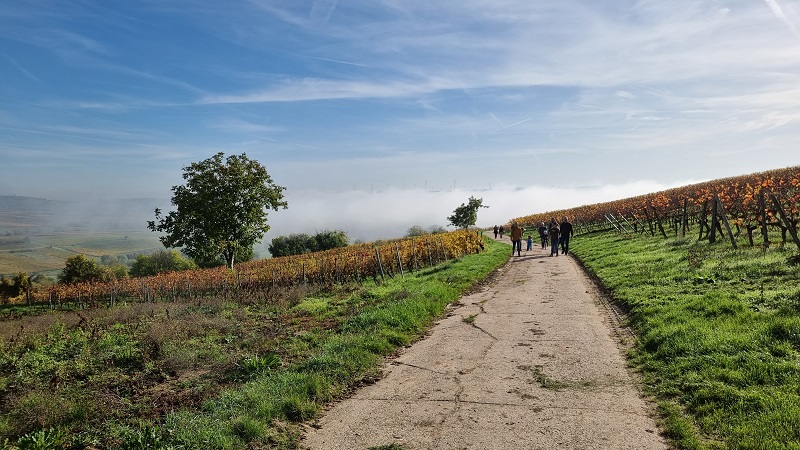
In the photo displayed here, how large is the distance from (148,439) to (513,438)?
4.55 metres

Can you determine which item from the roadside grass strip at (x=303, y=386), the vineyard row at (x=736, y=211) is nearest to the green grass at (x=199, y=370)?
the roadside grass strip at (x=303, y=386)

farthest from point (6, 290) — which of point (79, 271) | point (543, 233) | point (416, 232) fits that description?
point (416, 232)

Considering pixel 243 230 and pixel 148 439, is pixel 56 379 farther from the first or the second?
pixel 243 230

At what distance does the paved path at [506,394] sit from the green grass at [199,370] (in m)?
0.65

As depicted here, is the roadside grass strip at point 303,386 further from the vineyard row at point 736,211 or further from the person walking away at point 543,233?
the person walking away at point 543,233

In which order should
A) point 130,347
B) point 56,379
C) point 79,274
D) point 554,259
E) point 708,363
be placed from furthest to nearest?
1. point 79,274
2. point 554,259
3. point 130,347
4. point 56,379
5. point 708,363

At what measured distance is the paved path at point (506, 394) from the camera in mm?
5461

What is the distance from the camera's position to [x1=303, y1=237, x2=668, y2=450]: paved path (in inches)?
215

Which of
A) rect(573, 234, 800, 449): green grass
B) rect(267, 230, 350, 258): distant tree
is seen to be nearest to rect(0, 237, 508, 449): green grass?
rect(573, 234, 800, 449): green grass

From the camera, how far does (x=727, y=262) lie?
1282 cm

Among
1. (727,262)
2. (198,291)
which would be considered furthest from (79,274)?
(727,262)

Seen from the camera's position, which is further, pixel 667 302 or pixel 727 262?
pixel 727 262

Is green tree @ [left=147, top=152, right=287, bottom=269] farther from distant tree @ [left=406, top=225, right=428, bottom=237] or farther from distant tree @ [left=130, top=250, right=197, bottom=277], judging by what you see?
distant tree @ [left=406, top=225, right=428, bottom=237]

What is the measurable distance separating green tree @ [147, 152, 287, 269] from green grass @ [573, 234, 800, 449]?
33097 millimetres
